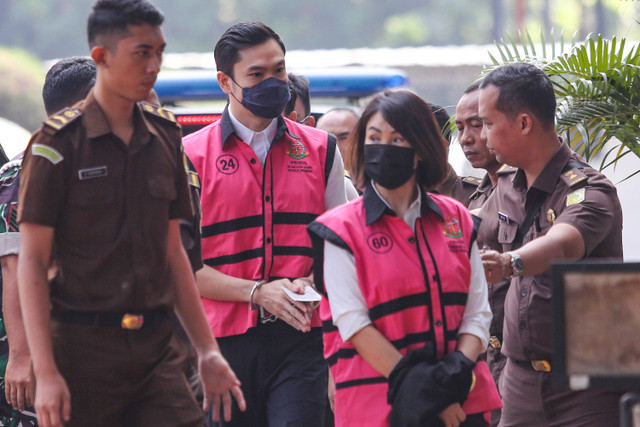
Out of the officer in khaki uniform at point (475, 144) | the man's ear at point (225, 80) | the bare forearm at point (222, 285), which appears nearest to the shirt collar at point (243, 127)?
the man's ear at point (225, 80)

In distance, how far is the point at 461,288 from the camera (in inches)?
142

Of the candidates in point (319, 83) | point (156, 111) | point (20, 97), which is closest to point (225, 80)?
point (156, 111)

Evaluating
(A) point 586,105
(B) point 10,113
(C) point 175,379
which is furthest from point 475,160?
(B) point 10,113

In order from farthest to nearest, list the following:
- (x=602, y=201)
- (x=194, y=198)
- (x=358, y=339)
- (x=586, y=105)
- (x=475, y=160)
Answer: (x=475, y=160) < (x=586, y=105) < (x=602, y=201) < (x=194, y=198) < (x=358, y=339)

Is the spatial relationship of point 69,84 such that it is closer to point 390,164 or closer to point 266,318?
point 266,318

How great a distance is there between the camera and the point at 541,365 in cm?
428

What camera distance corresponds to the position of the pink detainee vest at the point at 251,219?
14.4ft

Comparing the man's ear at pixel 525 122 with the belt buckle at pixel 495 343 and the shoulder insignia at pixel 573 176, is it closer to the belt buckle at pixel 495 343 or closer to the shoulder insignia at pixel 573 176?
the shoulder insignia at pixel 573 176

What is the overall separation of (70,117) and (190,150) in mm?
1343

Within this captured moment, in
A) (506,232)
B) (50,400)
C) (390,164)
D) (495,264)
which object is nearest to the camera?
(50,400)

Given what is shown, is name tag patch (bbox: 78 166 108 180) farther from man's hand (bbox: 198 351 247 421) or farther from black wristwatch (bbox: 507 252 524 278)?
black wristwatch (bbox: 507 252 524 278)

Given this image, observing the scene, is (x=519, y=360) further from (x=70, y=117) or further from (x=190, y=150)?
(x=70, y=117)

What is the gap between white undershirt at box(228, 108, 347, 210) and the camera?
456cm

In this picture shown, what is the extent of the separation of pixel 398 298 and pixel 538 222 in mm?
1097
